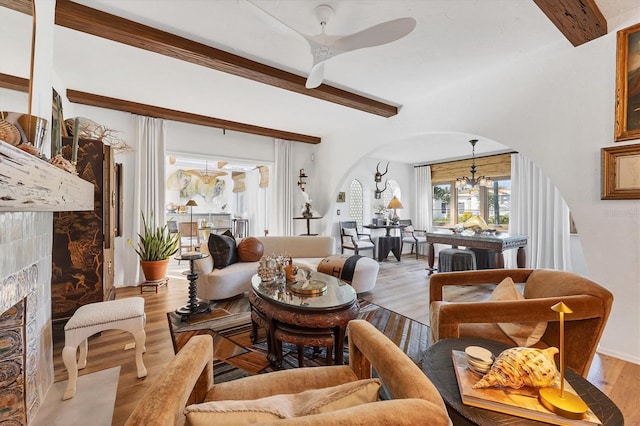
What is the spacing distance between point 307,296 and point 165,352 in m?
1.28

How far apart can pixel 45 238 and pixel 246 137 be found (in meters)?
3.81

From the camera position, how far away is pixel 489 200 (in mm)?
6156

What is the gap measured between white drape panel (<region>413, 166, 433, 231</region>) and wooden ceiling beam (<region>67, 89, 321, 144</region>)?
3450mm

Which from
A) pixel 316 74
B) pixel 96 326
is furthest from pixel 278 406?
pixel 316 74

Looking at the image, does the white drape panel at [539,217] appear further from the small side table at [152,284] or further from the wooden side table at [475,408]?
the small side table at [152,284]

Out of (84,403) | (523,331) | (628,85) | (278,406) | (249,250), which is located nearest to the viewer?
(278,406)

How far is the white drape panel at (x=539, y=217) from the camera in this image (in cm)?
455

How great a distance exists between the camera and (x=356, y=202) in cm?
680

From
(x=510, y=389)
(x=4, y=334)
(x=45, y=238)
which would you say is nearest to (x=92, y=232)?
(x=45, y=238)

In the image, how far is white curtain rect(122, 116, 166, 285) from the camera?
403 centimetres

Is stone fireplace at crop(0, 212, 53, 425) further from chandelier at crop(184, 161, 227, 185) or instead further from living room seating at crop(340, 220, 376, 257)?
chandelier at crop(184, 161, 227, 185)

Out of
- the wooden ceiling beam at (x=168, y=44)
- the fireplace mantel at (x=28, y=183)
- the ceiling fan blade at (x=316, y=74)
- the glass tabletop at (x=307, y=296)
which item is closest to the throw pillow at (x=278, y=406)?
the fireplace mantel at (x=28, y=183)

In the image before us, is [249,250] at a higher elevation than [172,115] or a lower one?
lower

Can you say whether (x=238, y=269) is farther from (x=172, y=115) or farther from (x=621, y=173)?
(x=621, y=173)
